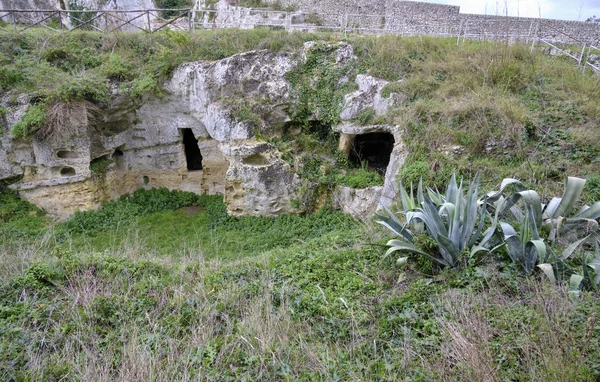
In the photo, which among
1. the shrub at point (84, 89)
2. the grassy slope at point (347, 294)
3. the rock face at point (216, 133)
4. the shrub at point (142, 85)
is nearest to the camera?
the grassy slope at point (347, 294)

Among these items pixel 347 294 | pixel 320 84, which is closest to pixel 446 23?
pixel 320 84

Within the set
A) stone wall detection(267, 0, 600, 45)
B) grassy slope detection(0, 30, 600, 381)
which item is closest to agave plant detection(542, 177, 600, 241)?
grassy slope detection(0, 30, 600, 381)

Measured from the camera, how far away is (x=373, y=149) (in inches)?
443

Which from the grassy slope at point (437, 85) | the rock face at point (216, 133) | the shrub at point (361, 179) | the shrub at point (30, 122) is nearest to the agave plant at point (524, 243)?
the grassy slope at point (437, 85)

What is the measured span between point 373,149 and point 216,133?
4.64m

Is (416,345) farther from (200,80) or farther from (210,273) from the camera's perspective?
(200,80)

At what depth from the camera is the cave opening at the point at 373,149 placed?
423 inches

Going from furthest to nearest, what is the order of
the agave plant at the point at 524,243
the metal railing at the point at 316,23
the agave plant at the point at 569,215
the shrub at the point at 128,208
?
the metal railing at the point at 316,23, the shrub at the point at 128,208, the agave plant at the point at 569,215, the agave plant at the point at 524,243

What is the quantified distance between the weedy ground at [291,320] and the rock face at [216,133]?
13.4 feet

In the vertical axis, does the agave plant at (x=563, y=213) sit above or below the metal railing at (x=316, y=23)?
Result: below

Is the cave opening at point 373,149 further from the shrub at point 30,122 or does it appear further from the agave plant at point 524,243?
the shrub at point 30,122

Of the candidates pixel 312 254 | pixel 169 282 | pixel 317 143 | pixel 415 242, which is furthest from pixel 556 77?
pixel 169 282

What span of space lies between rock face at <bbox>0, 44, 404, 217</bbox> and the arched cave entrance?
1.66 metres

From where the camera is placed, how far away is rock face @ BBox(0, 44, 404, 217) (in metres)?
9.65
